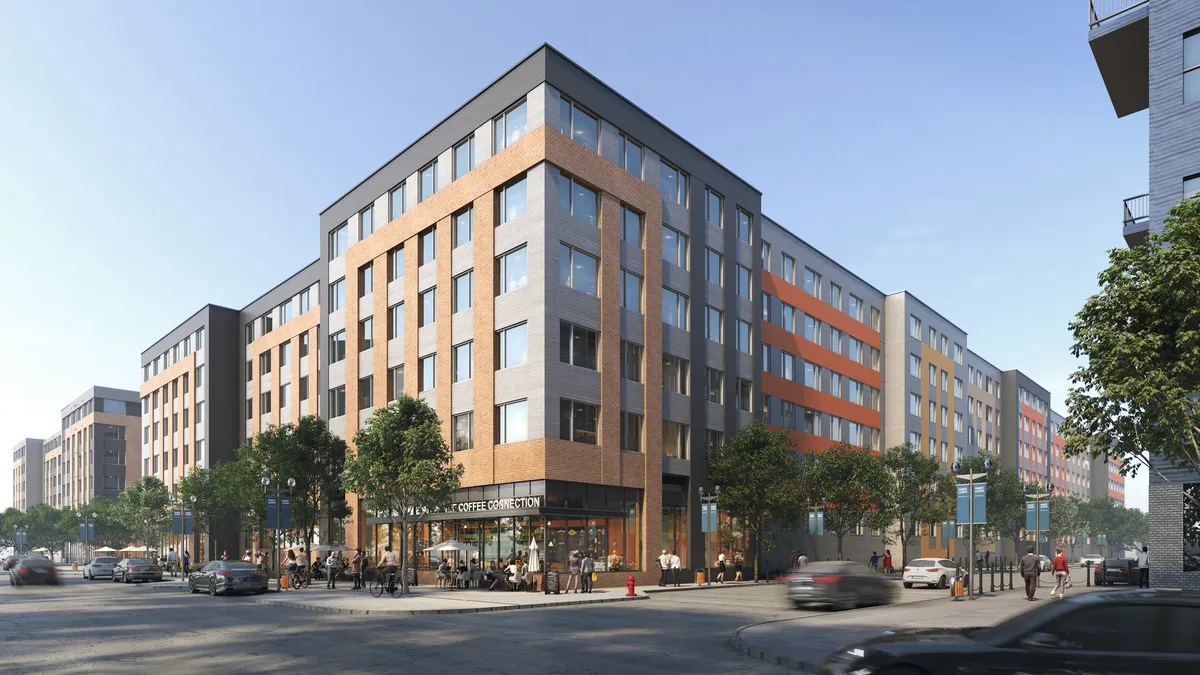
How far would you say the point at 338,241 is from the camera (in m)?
61.3

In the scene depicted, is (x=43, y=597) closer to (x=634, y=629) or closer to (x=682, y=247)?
(x=634, y=629)

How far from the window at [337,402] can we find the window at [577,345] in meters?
22.1

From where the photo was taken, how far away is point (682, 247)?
5075cm

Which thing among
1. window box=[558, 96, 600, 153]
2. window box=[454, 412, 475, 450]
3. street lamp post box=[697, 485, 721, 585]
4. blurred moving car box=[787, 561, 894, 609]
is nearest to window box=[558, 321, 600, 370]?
window box=[454, 412, 475, 450]

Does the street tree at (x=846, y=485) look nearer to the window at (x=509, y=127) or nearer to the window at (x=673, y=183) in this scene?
the window at (x=673, y=183)

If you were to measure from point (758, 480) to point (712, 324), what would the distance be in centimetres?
971

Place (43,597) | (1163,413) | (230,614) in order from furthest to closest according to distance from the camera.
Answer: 1. (43,597)
2. (230,614)
3. (1163,413)

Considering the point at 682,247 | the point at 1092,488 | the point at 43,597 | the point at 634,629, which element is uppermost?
the point at 682,247

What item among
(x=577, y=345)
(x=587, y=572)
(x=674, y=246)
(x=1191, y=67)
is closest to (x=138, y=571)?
(x=577, y=345)

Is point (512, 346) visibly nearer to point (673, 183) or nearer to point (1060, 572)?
point (673, 183)

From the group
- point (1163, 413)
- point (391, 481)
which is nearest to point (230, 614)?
point (391, 481)

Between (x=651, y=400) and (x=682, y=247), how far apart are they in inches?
368

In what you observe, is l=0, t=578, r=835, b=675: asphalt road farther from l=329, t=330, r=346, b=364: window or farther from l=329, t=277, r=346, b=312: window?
l=329, t=277, r=346, b=312: window

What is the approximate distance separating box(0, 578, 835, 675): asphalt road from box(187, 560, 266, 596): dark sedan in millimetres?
7572
